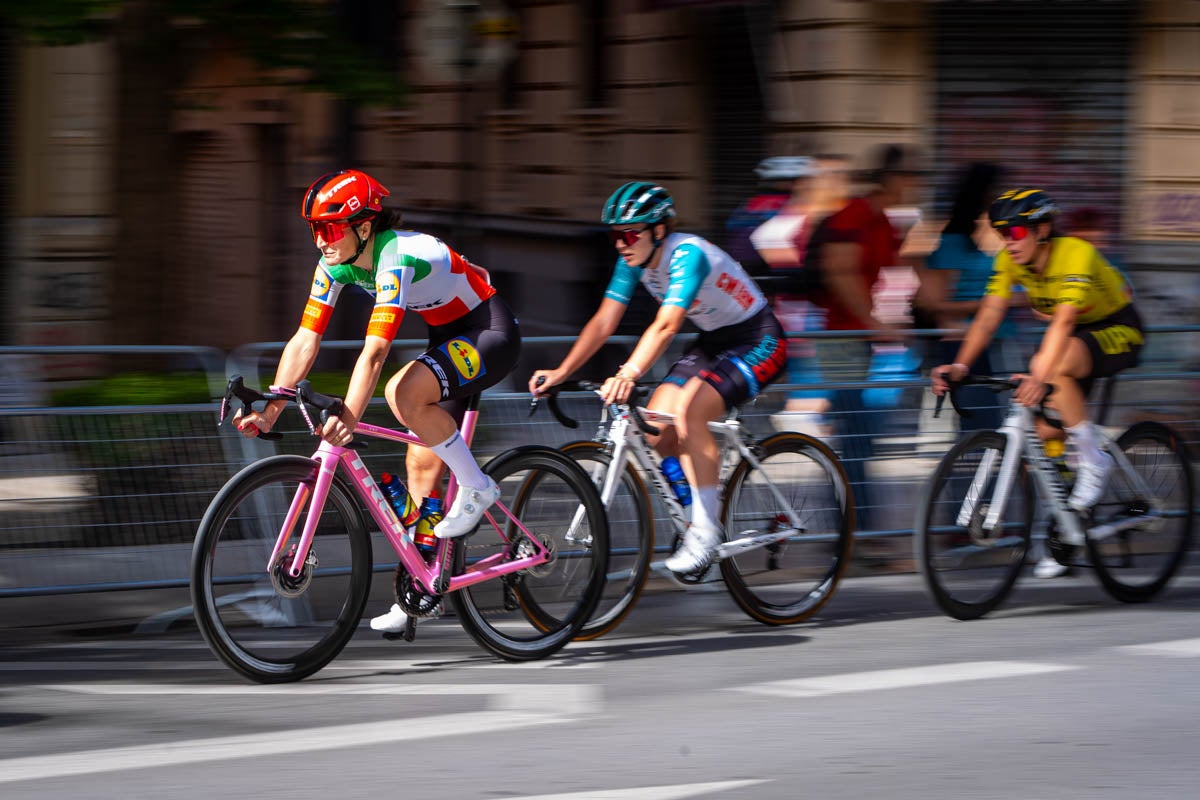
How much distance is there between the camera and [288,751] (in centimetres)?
478

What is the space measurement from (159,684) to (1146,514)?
4.06 metres

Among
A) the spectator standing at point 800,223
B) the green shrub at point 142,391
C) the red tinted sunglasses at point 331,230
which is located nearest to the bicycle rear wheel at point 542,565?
the red tinted sunglasses at point 331,230

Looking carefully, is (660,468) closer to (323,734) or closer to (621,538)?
(621,538)

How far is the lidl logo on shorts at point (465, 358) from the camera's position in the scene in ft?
18.8

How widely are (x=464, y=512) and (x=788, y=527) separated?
155 centimetres

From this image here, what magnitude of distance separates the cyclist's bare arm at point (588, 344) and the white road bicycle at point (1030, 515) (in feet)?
4.49

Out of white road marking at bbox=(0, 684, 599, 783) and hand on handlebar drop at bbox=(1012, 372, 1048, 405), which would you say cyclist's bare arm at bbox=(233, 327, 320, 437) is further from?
hand on handlebar drop at bbox=(1012, 372, 1048, 405)

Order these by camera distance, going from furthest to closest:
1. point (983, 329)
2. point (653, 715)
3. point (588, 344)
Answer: point (983, 329) → point (588, 344) → point (653, 715)

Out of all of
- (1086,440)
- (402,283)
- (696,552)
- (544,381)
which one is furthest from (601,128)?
(402,283)

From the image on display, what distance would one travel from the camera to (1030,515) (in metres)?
6.82

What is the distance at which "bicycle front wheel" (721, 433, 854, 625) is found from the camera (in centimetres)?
660

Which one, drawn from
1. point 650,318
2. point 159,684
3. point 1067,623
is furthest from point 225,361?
point 650,318

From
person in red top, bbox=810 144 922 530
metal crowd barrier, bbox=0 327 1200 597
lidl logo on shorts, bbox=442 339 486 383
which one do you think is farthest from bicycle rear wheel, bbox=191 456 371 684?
person in red top, bbox=810 144 922 530

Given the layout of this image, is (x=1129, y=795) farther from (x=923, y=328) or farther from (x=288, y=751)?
(x=923, y=328)
